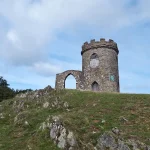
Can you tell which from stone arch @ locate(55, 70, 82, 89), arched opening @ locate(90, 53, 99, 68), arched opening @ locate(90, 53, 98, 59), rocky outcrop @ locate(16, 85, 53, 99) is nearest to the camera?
rocky outcrop @ locate(16, 85, 53, 99)

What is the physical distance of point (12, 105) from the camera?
33.7m

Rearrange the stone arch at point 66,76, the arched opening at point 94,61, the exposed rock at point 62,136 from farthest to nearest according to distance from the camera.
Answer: the stone arch at point 66,76, the arched opening at point 94,61, the exposed rock at point 62,136

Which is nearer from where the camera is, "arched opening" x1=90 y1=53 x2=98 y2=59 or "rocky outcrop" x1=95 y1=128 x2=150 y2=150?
"rocky outcrop" x1=95 y1=128 x2=150 y2=150

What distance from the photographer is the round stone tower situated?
43841 millimetres

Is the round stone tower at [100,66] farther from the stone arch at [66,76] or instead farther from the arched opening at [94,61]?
the stone arch at [66,76]

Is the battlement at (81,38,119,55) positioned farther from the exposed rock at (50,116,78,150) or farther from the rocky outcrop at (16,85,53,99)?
the exposed rock at (50,116,78,150)

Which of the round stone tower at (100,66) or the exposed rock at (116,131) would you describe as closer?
the exposed rock at (116,131)

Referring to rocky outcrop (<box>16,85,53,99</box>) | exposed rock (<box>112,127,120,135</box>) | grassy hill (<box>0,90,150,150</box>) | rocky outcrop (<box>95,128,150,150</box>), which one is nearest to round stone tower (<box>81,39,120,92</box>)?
rocky outcrop (<box>16,85,53,99</box>)

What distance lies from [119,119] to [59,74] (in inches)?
899

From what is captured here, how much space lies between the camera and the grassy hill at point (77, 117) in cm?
2041

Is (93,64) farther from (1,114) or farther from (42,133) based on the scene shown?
(42,133)

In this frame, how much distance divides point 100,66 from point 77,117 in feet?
70.5

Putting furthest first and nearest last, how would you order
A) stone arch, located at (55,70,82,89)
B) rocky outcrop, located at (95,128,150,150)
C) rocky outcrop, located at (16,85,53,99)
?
stone arch, located at (55,70,82,89)
rocky outcrop, located at (16,85,53,99)
rocky outcrop, located at (95,128,150,150)

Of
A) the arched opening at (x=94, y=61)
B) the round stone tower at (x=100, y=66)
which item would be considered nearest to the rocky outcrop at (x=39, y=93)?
the round stone tower at (x=100, y=66)
